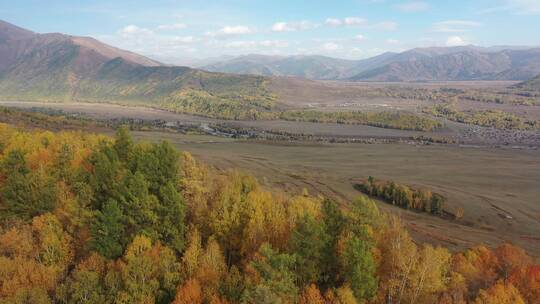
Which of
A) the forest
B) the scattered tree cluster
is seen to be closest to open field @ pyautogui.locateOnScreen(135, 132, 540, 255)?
the scattered tree cluster

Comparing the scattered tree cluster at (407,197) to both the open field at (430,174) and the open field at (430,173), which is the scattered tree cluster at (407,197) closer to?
the open field at (430,173)

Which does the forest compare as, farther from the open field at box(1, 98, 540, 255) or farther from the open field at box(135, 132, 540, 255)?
the open field at box(135, 132, 540, 255)

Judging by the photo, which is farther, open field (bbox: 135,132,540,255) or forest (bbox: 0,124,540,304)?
open field (bbox: 135,132,540,255)

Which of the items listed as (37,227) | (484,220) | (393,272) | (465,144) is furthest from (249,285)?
(465,144)

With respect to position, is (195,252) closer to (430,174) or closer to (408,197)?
(408,197)

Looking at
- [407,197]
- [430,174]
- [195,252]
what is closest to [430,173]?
[430,174]

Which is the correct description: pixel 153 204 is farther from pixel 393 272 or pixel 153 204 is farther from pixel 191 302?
pixel 393 272
